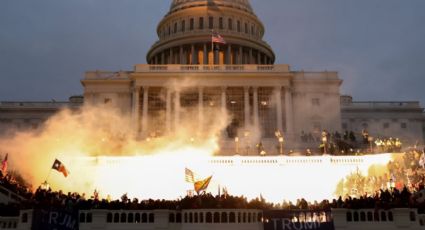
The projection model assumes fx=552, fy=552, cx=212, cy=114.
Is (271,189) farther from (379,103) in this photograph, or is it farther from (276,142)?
(379,103)

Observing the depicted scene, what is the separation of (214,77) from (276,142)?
14817mm

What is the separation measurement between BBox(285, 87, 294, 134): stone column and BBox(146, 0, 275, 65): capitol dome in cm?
1786

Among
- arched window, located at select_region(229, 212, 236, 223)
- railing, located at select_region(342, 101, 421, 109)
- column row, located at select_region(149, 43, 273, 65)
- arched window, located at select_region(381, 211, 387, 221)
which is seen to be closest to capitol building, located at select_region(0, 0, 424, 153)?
railing, located at select_region(342, 101, 421, 109)

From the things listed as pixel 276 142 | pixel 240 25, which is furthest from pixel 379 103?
pixel 276 142

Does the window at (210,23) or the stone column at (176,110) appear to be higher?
the window at (210,23)

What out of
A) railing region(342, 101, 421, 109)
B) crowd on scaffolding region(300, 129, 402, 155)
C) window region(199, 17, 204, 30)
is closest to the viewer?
crowd on scaffolding region(300, 129, 402, 155)

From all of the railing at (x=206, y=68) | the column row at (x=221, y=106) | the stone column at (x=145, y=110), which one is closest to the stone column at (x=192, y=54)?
the railing at (x=206, y=68)

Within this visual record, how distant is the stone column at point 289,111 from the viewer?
63625mm

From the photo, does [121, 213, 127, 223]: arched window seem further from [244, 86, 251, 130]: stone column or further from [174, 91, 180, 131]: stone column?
[244, 86, 251, 130]: stone column

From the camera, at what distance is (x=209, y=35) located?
278 feet

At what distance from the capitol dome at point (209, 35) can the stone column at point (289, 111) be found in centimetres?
1786

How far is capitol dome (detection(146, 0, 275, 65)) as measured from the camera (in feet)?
278

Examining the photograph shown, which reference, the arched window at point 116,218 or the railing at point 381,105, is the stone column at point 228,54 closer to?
the railing at point 381,105

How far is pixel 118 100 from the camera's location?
68.2 m
